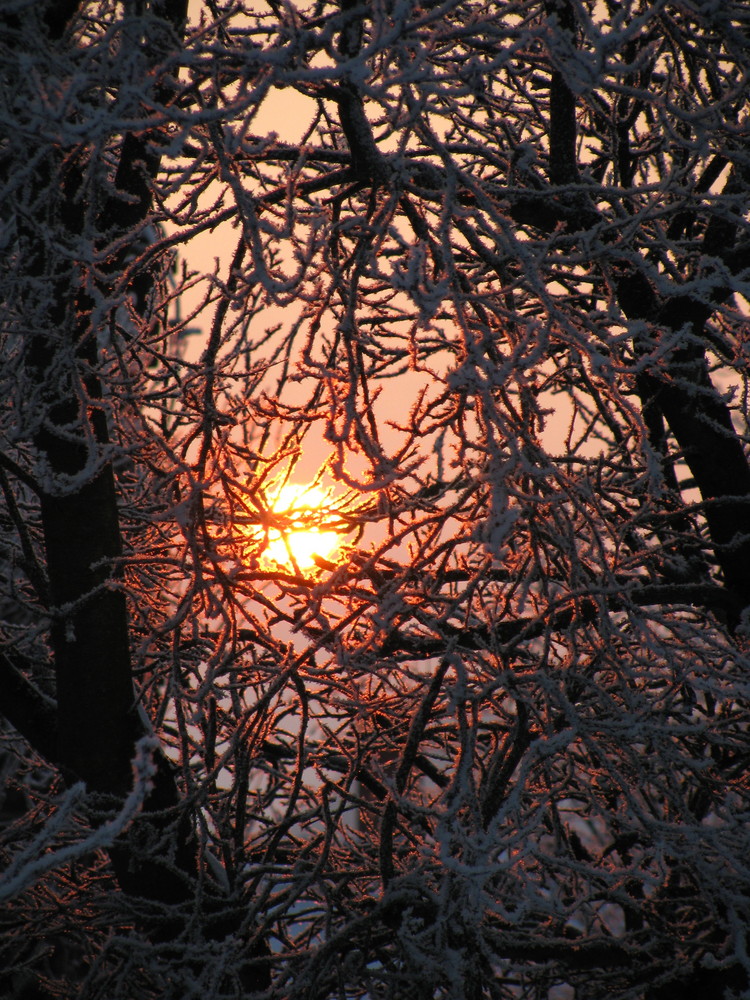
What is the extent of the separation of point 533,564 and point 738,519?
2.13 m

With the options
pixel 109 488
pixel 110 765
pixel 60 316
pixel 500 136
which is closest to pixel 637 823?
pixel 110 765

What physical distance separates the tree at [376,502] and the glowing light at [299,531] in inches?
1.2

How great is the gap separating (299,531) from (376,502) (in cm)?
34

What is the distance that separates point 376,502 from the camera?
9.70ft

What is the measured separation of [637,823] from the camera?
3.16 metres

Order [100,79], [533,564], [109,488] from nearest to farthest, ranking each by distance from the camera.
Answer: [100,79]
[533,564]
[109,488]

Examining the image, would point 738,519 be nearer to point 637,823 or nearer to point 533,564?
point 637,823

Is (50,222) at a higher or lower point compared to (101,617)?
higher

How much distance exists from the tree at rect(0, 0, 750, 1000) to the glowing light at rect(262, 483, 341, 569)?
0.03 metres

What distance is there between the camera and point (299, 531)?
276cm

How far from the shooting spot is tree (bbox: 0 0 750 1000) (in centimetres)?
215

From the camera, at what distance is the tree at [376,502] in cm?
215

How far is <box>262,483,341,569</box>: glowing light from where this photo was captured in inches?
102

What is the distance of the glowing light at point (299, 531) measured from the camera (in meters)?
2.59
